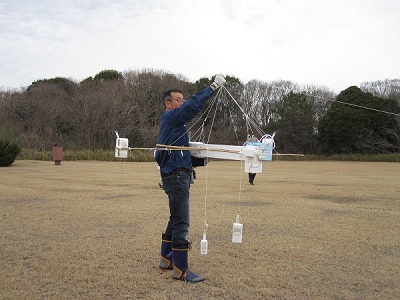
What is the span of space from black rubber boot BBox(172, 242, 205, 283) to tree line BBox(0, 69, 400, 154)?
35.1 meters

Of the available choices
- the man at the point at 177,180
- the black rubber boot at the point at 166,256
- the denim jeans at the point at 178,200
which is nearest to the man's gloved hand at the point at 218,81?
the man at the point at 177,180

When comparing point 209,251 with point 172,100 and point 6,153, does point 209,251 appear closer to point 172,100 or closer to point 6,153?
point 172,100

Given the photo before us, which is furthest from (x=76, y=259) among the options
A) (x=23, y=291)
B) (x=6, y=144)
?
(x=6, y=144)

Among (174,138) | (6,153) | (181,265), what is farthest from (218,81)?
(6,153)

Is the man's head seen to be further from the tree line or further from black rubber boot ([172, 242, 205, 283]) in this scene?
the tree line

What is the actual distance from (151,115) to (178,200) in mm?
43205

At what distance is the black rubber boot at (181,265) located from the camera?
16.6ft

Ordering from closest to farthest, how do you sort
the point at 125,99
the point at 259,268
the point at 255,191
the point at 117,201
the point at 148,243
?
the point at 259,268, the point at 148,243, the point at 117,201, the point at 255,191, the point at 125,99

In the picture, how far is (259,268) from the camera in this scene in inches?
220

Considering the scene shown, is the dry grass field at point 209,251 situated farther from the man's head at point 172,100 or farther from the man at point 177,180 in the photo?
the man's head at point 172,100

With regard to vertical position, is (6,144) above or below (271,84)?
below

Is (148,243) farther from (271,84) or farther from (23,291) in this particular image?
(271,84)

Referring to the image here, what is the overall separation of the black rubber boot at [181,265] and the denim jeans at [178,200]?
9 centimetres

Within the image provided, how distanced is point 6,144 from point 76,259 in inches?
945
